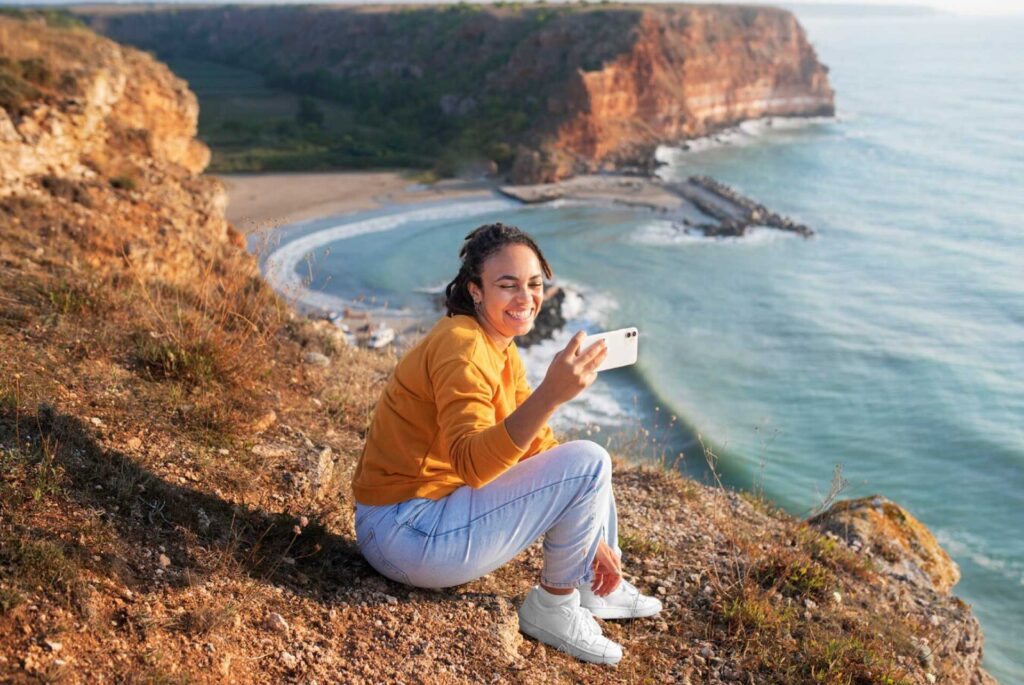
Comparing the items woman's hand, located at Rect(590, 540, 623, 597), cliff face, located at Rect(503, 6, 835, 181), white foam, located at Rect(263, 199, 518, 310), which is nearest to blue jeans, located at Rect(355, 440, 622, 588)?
woman's hand, located at Rect(590, 540, 623, 597)

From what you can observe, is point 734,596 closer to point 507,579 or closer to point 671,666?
point 671,666

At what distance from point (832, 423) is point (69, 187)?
49.8 feet

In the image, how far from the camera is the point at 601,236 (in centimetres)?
3341

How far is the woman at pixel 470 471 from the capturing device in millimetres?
2688

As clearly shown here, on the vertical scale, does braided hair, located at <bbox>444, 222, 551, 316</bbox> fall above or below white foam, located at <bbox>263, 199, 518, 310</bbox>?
above

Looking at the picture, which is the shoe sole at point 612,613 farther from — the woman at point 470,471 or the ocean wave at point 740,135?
the ocean wave at point 740,135

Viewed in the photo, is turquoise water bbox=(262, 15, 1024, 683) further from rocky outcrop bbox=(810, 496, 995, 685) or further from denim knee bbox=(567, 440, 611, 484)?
denim knee bbox=(567, 440, 611, 484)

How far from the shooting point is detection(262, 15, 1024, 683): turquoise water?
1473cm

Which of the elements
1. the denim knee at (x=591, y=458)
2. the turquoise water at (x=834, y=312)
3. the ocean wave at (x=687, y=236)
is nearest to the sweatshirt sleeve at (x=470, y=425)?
the denim knee at (x=591, y=458)

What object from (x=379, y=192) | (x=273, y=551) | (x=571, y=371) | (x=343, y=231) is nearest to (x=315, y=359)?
(x=273, y=551)

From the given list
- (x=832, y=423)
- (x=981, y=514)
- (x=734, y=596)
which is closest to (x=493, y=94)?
(x=832, y=423)

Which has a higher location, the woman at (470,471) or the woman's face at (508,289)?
the woman's face at (508,289)

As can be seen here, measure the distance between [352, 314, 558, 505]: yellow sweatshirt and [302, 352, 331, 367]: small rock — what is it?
305cm

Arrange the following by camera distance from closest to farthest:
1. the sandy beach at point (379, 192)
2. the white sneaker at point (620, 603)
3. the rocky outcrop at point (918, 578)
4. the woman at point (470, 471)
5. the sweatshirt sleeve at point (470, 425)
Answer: the sweatshirt sleeve at point (470, 425), the woman at point (470, 471), the white sneaker at point (620, 603), the rocky outcrop at point (918, 578), the sandy beach at point (379, 192)
